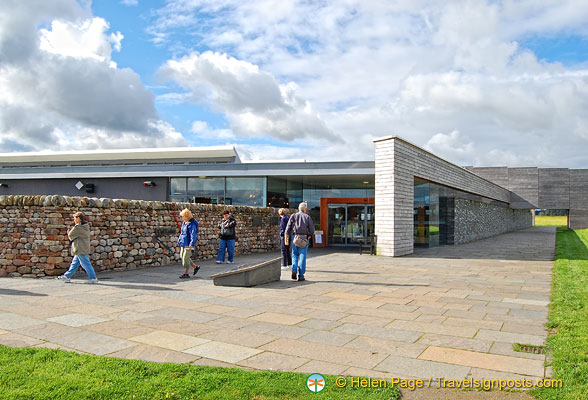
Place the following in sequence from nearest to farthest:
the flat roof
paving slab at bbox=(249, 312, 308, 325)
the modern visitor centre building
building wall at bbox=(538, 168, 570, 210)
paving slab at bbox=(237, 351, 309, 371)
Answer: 1. paving slab at bbox=(237, 351, 309, 371)
2. paving slab at bbox=(249, 312, 308, 325)
3. the modern visitor centre building
4. the flat roof
5. building wall at bbox=(538, 168, 570, 210)

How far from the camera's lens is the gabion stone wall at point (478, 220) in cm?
2459

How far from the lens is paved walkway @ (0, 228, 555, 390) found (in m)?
4.45

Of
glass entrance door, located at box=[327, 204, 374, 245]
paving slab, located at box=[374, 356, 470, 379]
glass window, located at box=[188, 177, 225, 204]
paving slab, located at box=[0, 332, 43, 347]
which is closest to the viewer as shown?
paving slab, located at box=[374, 356, 470, 379]

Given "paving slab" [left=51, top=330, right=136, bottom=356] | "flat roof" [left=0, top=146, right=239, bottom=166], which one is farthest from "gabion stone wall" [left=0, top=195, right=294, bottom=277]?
"flat roof" [left=0, top=146, right=239, bottom=166]

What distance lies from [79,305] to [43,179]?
2014cm

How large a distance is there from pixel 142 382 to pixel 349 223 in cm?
1974

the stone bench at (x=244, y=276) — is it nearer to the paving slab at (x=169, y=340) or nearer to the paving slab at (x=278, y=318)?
the paving slab at (x=278, y=318)

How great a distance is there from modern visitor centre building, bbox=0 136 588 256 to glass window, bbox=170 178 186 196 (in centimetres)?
5

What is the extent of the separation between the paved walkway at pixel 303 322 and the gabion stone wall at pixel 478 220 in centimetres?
1448

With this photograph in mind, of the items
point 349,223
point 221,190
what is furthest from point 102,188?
point 349,223

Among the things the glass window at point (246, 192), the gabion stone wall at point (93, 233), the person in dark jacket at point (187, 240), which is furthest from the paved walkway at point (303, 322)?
the glass window at point (246, 192)

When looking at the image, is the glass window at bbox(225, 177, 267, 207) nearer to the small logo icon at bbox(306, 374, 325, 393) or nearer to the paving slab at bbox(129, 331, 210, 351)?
the paving slab at bbox(129, 331, 210, 351)

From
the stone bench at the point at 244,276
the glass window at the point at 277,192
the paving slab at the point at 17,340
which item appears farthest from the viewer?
the glass window at the point at 277,192

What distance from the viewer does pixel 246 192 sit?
2109 cm
